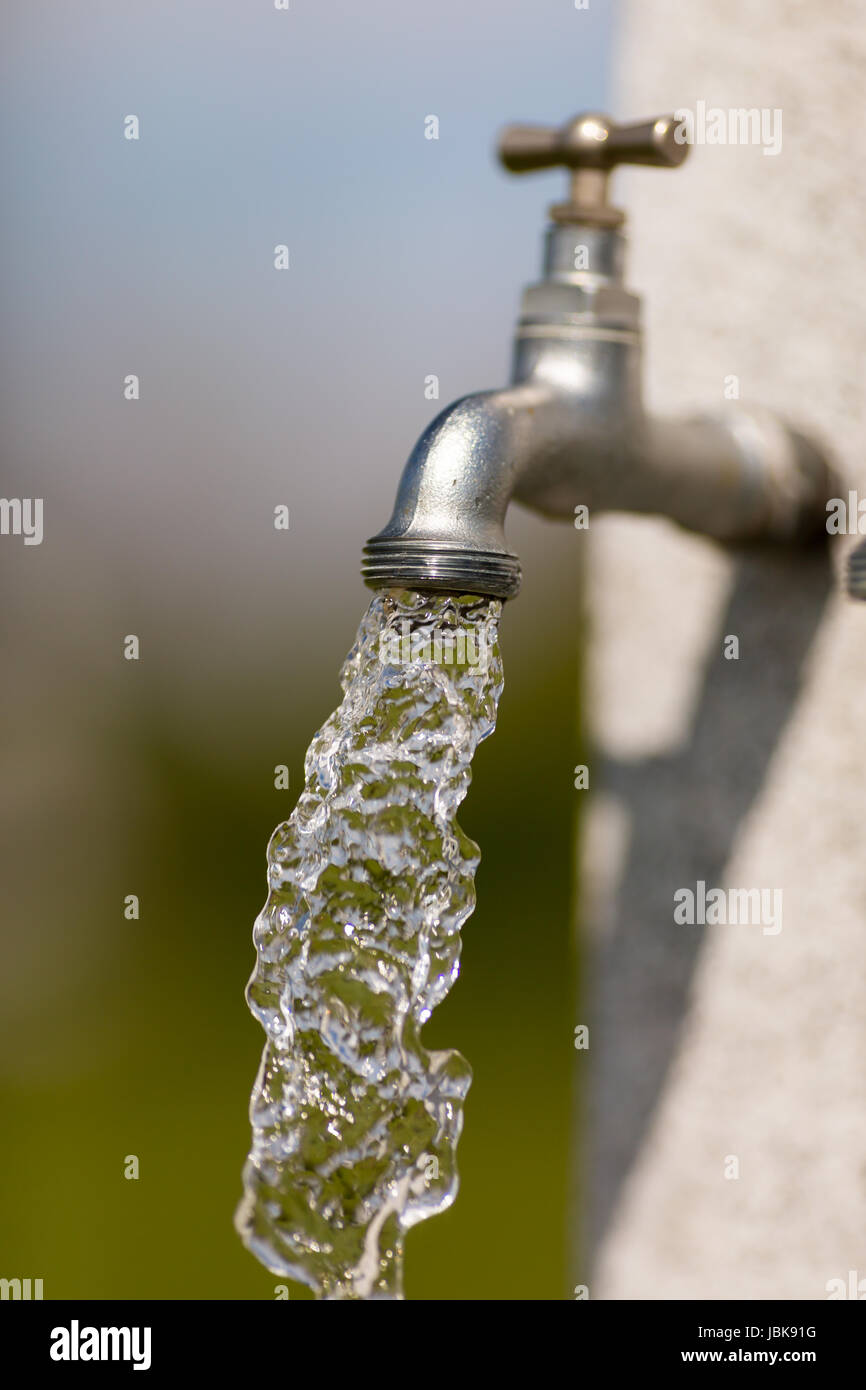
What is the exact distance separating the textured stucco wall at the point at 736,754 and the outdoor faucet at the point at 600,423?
0.12 ft

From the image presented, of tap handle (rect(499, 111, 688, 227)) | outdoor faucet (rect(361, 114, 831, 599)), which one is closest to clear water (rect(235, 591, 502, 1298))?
outdoor faucet (rect(361, 114, 831, 599))

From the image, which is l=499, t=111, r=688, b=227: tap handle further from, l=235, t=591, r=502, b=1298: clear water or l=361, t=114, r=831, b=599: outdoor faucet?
l=235, t=591, r=502, b=1298: clear water

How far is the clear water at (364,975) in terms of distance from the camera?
60 centimetres

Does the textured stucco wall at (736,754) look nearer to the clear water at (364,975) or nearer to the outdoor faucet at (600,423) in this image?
the outdoor faucet at (600,423)

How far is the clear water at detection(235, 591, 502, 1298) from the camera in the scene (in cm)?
60

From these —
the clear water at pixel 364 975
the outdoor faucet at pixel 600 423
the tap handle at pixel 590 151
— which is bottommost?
the clear water at pixel 364 975

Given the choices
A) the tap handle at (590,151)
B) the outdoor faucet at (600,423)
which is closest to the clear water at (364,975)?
the outdoor faucet at (600,423)

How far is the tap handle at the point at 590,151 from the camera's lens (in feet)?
2.10

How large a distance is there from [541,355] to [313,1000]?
0.31m

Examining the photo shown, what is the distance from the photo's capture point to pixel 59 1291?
80.4 inches

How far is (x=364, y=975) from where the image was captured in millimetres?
602

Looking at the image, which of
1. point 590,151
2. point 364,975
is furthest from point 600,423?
point 364,975

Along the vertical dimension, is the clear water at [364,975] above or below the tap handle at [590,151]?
below
